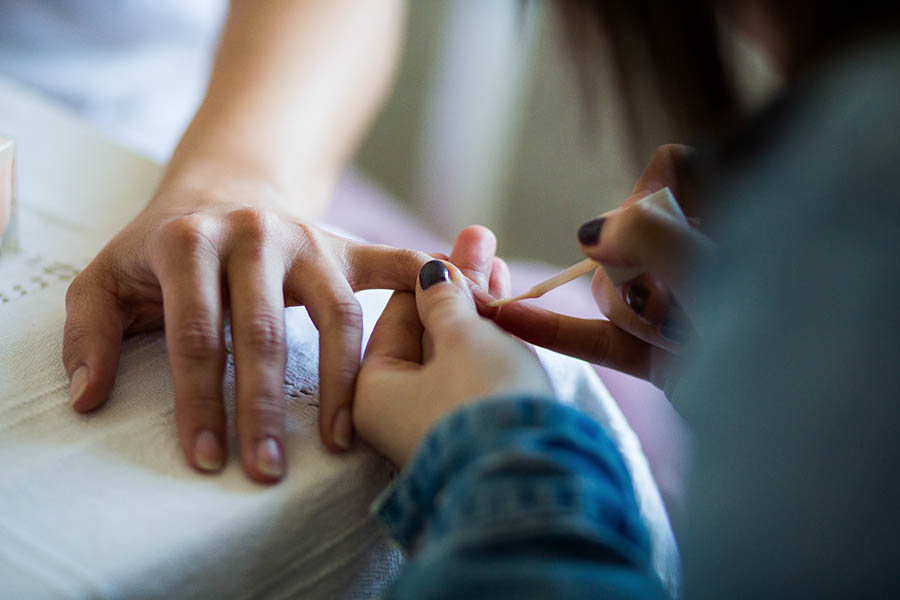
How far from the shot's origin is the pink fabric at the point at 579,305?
0.62m

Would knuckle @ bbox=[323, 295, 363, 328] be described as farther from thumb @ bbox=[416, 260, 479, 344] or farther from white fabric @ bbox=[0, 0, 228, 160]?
white fabric @ bbox=[0, 0, 228, 160]

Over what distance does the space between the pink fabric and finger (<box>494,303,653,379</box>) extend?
0.21 ft

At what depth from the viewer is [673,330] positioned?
0.47 metres

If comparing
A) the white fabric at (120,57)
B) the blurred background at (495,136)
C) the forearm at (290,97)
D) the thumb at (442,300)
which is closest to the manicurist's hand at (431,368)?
the thumb at (442,300)

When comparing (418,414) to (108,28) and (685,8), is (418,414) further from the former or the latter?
(108,28)

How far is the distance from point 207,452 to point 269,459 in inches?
1.2

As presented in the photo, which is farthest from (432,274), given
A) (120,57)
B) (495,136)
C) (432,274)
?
(495,136)

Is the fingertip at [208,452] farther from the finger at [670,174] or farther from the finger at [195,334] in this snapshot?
the finger at [670,174]

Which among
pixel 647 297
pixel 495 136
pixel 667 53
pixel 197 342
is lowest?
pixel 495 136

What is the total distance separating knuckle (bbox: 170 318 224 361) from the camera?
40 cm

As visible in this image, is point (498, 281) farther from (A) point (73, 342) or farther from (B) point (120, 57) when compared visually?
(B) point (120, 57)

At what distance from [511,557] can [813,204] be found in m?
0.16

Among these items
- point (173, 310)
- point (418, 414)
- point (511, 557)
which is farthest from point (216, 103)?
point (511, 557)

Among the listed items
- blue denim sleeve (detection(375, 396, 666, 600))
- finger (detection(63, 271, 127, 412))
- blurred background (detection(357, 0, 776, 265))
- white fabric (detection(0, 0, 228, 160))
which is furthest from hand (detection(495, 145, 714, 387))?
blurred background (detection(357, 0, 776, 265))
